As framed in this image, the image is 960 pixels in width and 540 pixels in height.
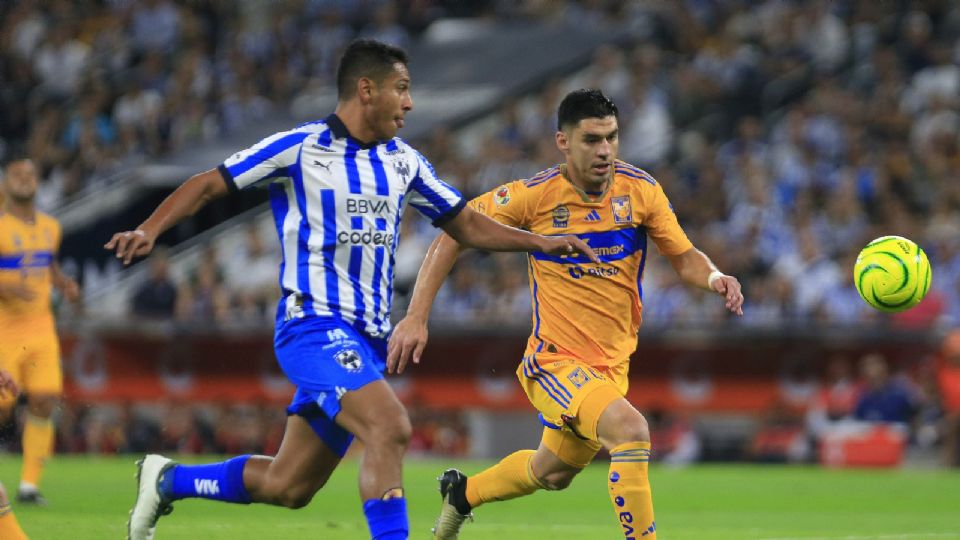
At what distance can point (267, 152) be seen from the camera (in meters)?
7.57

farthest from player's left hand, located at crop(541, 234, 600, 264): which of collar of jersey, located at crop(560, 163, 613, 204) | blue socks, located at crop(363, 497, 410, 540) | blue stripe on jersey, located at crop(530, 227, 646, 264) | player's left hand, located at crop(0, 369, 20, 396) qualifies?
player's left hand, located at crop(0, 369, 20, 396)

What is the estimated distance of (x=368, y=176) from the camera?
7707 millimetres

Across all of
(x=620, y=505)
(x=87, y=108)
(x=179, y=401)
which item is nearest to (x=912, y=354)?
(x=179, y=401)

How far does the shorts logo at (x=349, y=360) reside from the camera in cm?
738

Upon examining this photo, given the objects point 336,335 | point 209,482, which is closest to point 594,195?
point 336,335

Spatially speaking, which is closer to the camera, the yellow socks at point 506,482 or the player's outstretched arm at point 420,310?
the player's outstretched arm at point 420,310

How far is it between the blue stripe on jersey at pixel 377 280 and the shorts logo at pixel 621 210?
1.83 meters

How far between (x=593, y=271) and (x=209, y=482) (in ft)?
8.00

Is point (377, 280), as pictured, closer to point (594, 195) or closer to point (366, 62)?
point (366, 62)

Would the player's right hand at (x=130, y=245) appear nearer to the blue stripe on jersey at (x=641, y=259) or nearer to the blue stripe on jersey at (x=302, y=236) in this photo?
the blue stripe on jersey at (x=302, y=236)

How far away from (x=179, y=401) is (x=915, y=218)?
10044mm

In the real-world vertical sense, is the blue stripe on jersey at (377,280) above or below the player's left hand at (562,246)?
below

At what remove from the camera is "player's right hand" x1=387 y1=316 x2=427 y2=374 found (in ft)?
25.9

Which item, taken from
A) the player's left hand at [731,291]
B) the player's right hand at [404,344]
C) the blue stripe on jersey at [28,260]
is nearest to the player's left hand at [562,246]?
the player's right hand at [404,344]
